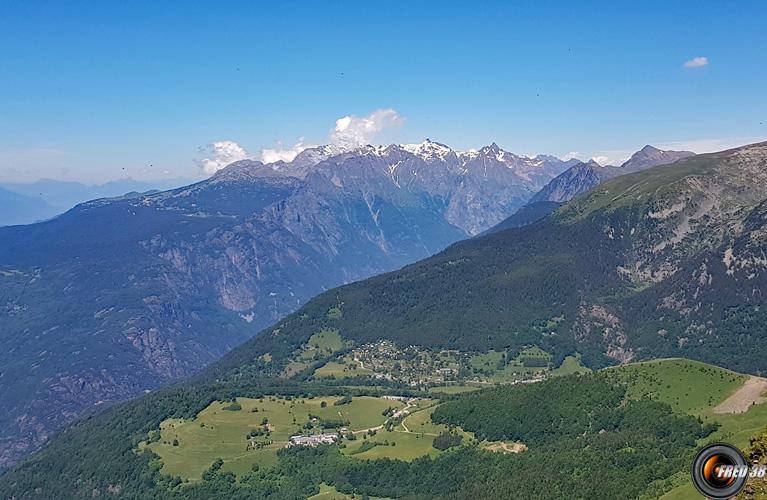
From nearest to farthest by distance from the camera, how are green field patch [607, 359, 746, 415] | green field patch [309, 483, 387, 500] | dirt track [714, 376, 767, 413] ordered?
dirt track [714, 376, 767, 413] → green field patch [607, 359, 746, 415] → green field patch [309, 483, 387, 500]

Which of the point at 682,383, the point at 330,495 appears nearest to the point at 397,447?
the point at 330,495

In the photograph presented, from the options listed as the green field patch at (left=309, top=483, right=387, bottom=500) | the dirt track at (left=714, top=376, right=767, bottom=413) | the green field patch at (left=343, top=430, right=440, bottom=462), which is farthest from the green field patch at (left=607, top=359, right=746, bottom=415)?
the green field patch at (left=309, top=483, right=387, bottom=500)

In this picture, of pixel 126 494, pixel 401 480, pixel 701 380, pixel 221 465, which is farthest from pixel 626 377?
pixel 126 494

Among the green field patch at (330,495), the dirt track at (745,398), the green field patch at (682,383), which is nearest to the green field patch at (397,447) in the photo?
the green field patch at (330,495)

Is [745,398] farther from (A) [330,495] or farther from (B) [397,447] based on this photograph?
(A) [330,495]

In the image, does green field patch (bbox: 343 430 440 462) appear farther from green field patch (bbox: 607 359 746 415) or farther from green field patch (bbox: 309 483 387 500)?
green field patch (bbox: 607 359 746 415)

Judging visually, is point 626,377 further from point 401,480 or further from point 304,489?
point 304,489

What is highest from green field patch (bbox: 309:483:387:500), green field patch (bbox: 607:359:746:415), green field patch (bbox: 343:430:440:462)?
green field patch (bbox: 607:359:746:415)

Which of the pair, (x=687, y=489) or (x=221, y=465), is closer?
(x=687, y=489)
